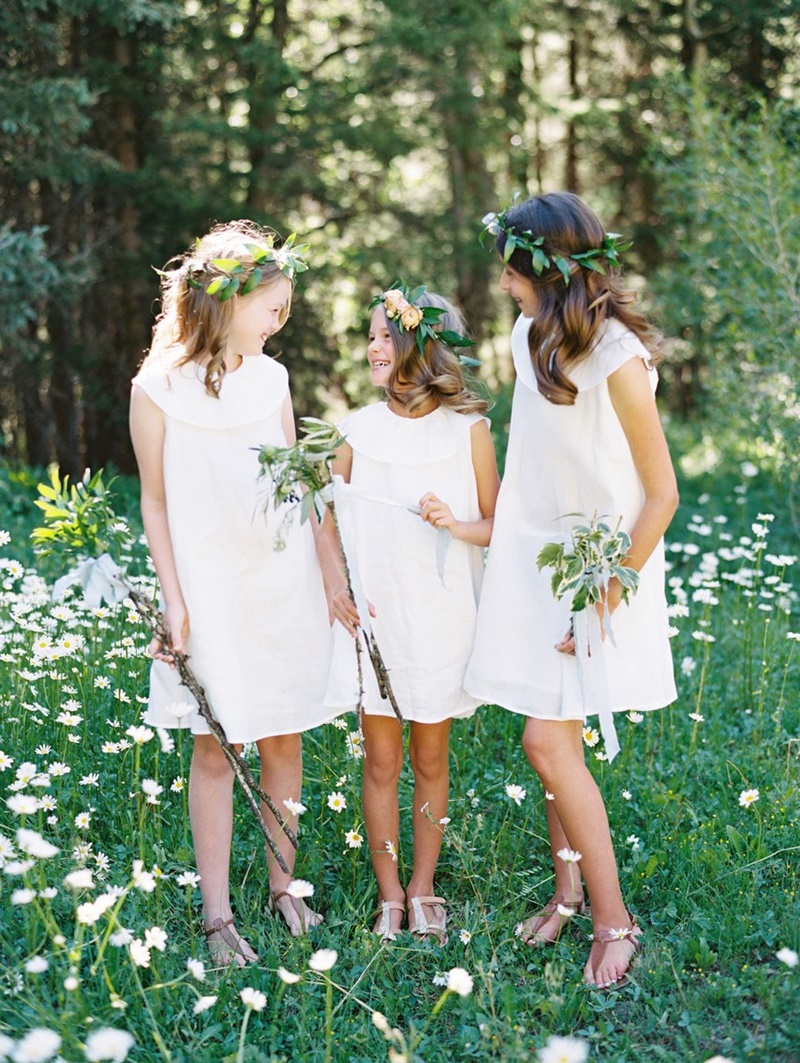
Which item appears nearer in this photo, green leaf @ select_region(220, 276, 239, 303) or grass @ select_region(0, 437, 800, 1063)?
grass @ select_region(0, 437, 800, 1063)

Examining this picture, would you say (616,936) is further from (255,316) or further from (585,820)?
Answer: (255,316)

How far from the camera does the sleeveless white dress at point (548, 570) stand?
284cm

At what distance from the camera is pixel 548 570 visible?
2.96 meters

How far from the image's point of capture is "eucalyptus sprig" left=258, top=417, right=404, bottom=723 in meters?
2.70

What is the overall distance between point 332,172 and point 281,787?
36.9 feet

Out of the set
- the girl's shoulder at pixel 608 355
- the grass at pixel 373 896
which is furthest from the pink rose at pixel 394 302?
the grass at pixel 373 896

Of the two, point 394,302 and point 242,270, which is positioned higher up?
point 242,270

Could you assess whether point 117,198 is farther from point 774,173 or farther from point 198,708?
point 198,708

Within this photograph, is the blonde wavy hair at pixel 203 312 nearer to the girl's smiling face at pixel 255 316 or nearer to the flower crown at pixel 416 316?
the girl's smiling face at pixel 255 316

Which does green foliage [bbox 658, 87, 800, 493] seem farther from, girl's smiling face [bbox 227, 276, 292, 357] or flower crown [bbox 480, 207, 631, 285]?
girl's smiling face [bbox 227, 276, 292, 357]

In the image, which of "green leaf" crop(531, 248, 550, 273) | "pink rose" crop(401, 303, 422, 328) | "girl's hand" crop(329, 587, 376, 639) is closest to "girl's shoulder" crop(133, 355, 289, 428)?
"pink rose" crop(401, 303, 422, 328)

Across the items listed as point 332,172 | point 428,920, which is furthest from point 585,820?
point 332,172

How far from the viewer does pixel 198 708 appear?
292cm

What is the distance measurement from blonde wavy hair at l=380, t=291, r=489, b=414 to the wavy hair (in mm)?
377
